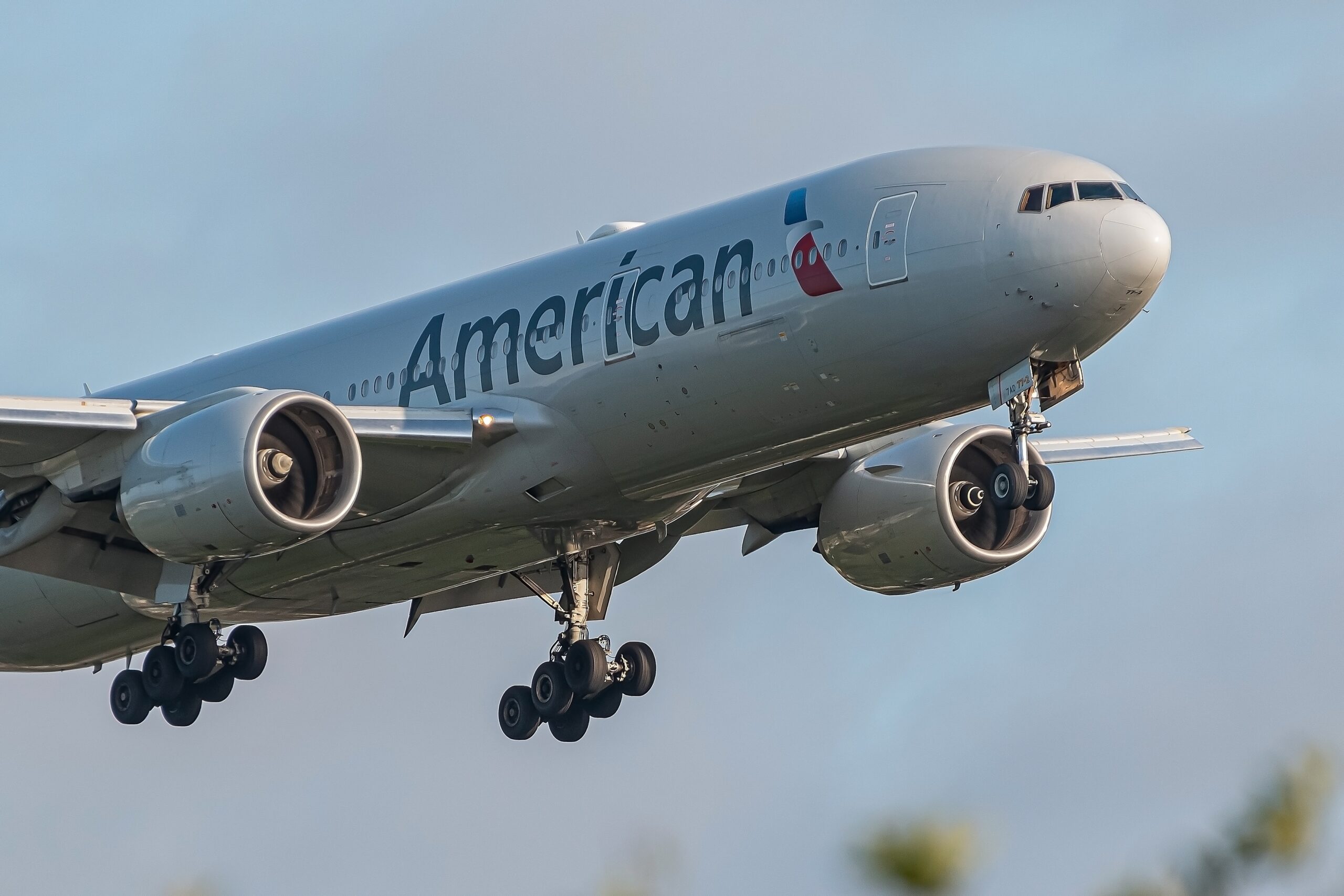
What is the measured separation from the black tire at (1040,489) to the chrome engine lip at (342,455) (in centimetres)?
815

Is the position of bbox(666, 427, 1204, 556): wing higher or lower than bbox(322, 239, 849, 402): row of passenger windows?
lower

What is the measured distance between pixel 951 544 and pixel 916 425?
515 cm

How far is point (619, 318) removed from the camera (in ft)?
75.9

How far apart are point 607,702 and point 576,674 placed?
951 mm

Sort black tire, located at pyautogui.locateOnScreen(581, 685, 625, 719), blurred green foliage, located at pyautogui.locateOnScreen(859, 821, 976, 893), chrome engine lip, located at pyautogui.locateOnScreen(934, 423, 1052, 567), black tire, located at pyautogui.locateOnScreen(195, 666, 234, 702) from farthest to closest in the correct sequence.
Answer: black tire, located at pyautogui.locateOnScreen(581, 685, 625, 719) < chrome engine lip, located at pyautogui.locateOnScreen(934, 423, 1052, 567) < black tire, located at pyautogui.locateOnScreen(195, 666, 234, 702) < blurred green foliage, located at pyautogui.locateOnScreen(859, 821, 976, 893)

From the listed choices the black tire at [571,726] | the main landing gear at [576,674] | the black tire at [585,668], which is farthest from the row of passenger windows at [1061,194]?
the black tire at [571,726]

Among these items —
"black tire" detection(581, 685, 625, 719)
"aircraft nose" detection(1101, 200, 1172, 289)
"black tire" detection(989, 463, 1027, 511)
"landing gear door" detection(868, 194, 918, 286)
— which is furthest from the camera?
"black tire" detection(581, 685, 625, 719)

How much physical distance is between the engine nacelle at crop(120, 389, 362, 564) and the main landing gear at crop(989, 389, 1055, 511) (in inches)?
309

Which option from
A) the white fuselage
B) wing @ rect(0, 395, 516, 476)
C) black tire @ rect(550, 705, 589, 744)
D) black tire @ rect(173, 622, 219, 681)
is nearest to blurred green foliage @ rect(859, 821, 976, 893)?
the white fuselage

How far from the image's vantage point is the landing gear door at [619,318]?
904 inches

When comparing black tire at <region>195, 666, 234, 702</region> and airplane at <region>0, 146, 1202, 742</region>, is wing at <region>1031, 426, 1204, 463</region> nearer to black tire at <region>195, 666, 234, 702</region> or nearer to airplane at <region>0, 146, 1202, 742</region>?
airplane at <region>0, 146, 1202, 742</region>

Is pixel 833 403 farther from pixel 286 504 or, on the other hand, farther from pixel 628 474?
pixel 286 504

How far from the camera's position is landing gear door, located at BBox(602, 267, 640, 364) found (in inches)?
904

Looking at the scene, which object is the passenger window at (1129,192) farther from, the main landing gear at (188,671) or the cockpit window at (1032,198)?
the main landing gear at (188,671)
